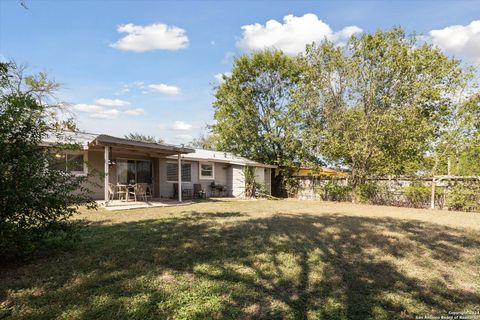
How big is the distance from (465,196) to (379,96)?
6.52 m

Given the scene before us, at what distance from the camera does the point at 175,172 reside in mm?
16719

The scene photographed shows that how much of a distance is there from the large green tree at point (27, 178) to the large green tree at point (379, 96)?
13811 mm

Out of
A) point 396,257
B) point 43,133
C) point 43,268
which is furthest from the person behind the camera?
point 396,257

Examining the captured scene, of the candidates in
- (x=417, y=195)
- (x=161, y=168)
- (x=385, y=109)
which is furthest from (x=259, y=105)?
(x=417, y=195)

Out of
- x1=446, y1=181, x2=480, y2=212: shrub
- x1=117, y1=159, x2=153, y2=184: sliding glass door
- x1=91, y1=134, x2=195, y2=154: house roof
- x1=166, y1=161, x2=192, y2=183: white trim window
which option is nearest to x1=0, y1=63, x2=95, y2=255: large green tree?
x1=91, y1=134, x2=195, y2=154: house roof

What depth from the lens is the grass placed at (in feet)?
9.62

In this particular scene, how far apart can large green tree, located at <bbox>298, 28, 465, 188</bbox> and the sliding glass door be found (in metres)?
10.6

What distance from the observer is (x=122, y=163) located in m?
14.6

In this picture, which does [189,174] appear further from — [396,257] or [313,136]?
[396,257]

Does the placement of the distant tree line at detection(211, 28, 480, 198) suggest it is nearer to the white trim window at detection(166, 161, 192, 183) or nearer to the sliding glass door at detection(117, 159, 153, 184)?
the white trim window at detection(166, 161, 192, 183)

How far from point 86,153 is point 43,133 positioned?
9172 mm

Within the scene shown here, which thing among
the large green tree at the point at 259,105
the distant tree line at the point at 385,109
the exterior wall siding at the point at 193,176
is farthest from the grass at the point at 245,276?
the large green tree at the point at 259,105

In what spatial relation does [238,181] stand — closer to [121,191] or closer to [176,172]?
[176,172]

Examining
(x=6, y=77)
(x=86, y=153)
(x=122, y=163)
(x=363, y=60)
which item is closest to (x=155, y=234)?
(x=6, y=77)
